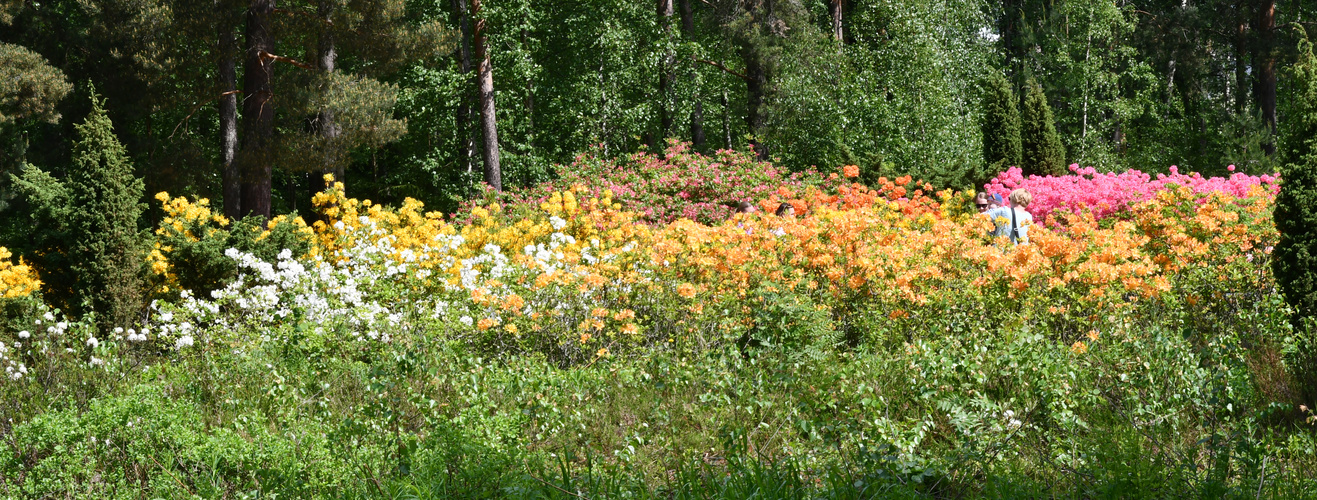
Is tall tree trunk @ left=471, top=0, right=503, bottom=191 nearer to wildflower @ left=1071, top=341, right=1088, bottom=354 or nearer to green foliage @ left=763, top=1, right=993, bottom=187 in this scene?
green foliage @ left=763, top=1, right=993, bottom=187

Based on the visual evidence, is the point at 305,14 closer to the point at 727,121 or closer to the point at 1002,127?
the point at 727,121

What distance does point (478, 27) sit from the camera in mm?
17062

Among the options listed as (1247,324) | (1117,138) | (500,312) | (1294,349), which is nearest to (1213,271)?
(1247,324)

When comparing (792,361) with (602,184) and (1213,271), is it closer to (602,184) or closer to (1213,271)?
(1213,271)

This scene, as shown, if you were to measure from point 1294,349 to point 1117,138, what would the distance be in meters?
21.0

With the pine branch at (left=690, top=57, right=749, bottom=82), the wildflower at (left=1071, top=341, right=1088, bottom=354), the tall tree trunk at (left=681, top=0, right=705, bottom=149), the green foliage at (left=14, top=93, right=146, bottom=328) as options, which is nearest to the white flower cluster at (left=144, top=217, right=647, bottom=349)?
the green foliage at (left=14, top=93, right=146, bottom=328)

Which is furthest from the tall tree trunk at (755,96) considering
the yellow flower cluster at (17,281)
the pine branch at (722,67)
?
the yellow flower cluster at (17,281)

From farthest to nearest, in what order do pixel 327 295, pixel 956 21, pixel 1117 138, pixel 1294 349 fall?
pixel 1117 138
pixel 956 21
pixel 327 295
pixel 1294 349

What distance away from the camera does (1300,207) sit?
575 cm

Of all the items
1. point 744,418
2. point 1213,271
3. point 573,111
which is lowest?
point 744,418

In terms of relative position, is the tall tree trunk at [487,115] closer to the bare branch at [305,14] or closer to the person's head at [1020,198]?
the bare branch at [305,14]

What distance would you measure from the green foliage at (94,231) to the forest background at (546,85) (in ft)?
15.9

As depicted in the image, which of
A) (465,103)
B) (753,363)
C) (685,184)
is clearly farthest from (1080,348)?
(465,103)

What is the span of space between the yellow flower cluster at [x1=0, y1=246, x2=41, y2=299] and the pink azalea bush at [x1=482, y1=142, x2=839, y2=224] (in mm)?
5625
